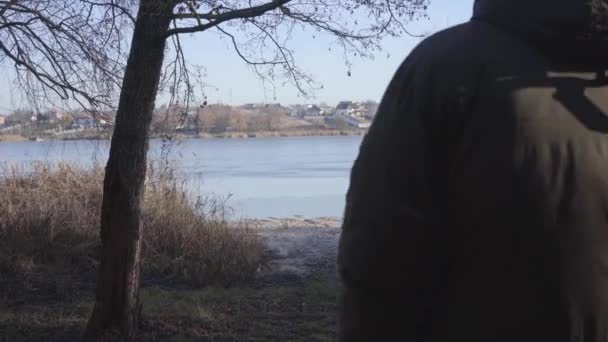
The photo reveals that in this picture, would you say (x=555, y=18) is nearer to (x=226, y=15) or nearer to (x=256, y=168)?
(x=226, y=15)

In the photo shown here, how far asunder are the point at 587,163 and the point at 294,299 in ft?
24.2

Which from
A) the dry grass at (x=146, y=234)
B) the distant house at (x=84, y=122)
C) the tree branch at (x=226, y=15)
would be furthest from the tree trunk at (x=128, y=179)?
the dry grass at (x=146, y=234)

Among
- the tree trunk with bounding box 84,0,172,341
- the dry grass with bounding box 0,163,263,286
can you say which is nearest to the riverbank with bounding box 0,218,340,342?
the dry grass with bounding box 0,163,263,286

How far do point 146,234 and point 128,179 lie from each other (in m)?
3.99

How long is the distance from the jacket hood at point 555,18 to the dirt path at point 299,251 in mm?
8170

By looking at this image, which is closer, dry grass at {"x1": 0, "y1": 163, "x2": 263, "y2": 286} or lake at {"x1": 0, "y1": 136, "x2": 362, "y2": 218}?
dry grass at {"x1": 0, "y1": 163, "x2": 263, "y2": 286}

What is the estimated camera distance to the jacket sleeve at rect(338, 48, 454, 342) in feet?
5.35

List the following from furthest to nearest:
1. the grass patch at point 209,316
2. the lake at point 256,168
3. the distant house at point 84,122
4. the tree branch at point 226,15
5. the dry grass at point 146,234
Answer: the lake at point 256,168, the dry grass at point 146,234, the distant house at point 84,122, the grass patch at point 209,316, the tree branch at point 226,15

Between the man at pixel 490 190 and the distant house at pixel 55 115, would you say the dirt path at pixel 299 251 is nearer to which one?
the distant house at pixel 55 115

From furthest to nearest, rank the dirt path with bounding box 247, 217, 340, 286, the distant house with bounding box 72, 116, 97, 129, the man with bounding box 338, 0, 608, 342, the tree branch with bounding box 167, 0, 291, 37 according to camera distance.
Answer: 1. the dirt path with bounding box 247, 217, 340, 286
2. the distant house with bounding box 72, 116, 97, 129
3. the tree branch with bounding box 167, 0, 291, 37
4. the man with bounding box 338, 0, 608, 342

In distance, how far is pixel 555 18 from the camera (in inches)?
64.6

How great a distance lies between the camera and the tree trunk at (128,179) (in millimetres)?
6598

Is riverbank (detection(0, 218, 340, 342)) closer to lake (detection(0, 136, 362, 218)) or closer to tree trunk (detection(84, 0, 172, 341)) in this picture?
tree trunk (detection(84, 0, 172, 341))

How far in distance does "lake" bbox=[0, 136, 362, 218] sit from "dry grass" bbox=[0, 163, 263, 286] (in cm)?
46
